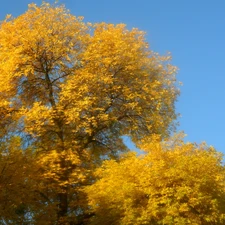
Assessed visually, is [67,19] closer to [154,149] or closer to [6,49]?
[6,49]

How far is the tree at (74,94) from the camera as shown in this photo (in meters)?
26.1

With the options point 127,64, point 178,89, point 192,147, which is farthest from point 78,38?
point 192,147

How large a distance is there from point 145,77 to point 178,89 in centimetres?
322

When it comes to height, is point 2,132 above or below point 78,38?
below

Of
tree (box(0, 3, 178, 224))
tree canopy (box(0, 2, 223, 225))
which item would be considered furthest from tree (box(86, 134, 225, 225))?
tree (box(0, 3, 178, 224))

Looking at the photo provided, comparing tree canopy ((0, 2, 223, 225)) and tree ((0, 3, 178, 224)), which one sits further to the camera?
tree ((0, 3, 178, 224))

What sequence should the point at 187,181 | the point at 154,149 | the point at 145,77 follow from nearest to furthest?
1. the point at 187,181
2. the point at 154,149
3. the point at 145,77

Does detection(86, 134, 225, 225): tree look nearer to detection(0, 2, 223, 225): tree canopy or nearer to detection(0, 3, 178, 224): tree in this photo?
detection(0, 2, 223, 225): tree canopy

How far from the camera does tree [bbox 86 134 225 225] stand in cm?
2088

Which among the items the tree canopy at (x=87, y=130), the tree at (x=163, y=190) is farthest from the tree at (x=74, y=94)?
the tree at (x=163, y=190)

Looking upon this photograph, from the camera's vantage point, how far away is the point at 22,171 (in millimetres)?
22219

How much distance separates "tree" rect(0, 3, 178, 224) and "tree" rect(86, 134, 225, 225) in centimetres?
332

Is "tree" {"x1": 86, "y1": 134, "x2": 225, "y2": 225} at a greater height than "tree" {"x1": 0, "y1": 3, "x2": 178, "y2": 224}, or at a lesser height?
lesser

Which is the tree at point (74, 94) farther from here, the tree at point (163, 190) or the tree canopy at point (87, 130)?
the tree at point (163, 190)
